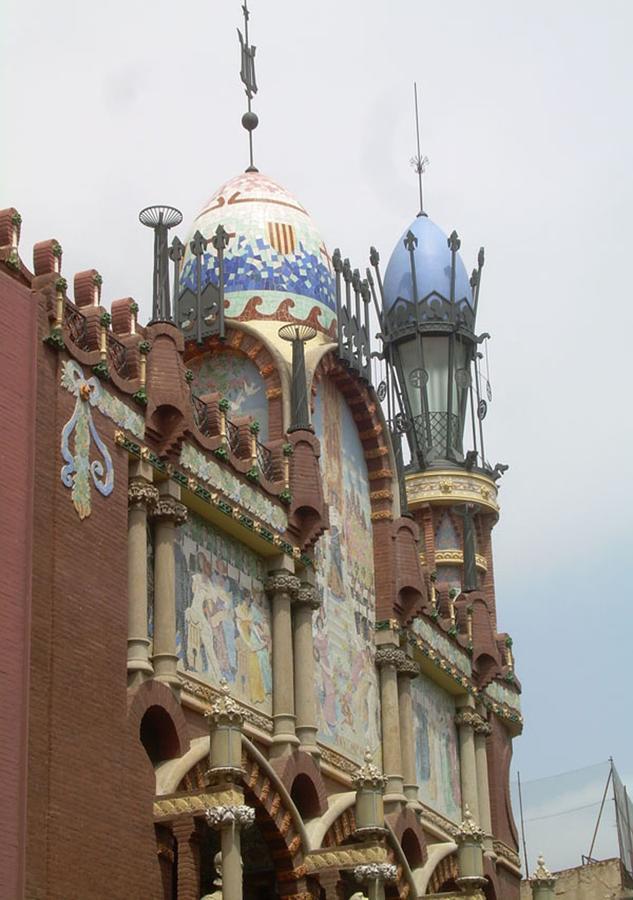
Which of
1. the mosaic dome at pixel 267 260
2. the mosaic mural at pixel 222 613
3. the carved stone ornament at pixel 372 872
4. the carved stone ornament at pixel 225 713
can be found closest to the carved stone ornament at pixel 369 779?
the carved stone ornament at pixel 372 872

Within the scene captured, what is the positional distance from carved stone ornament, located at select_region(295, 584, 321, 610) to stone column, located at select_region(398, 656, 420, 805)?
3516mm

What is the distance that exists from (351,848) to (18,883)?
22.7 feet

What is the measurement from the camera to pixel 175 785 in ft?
79.2

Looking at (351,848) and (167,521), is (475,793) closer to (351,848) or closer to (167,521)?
(351,848)

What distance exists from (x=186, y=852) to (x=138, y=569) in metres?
3.56

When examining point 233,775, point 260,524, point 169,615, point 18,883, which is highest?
point 260,524

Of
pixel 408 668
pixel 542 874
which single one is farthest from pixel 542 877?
pixel 408 668

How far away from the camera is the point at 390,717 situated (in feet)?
104

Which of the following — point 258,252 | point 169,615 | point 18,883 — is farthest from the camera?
point 258,252

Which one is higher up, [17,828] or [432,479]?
[432,479]

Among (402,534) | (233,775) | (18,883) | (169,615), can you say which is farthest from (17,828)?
(402,534)

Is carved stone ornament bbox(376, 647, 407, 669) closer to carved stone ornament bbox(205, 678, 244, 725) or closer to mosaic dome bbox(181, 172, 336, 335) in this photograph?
mosaic dome bbox(181, 172, 336, 335)

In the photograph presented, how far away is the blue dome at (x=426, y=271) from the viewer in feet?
145

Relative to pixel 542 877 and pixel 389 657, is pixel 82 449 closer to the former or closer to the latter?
pixel 389 657
